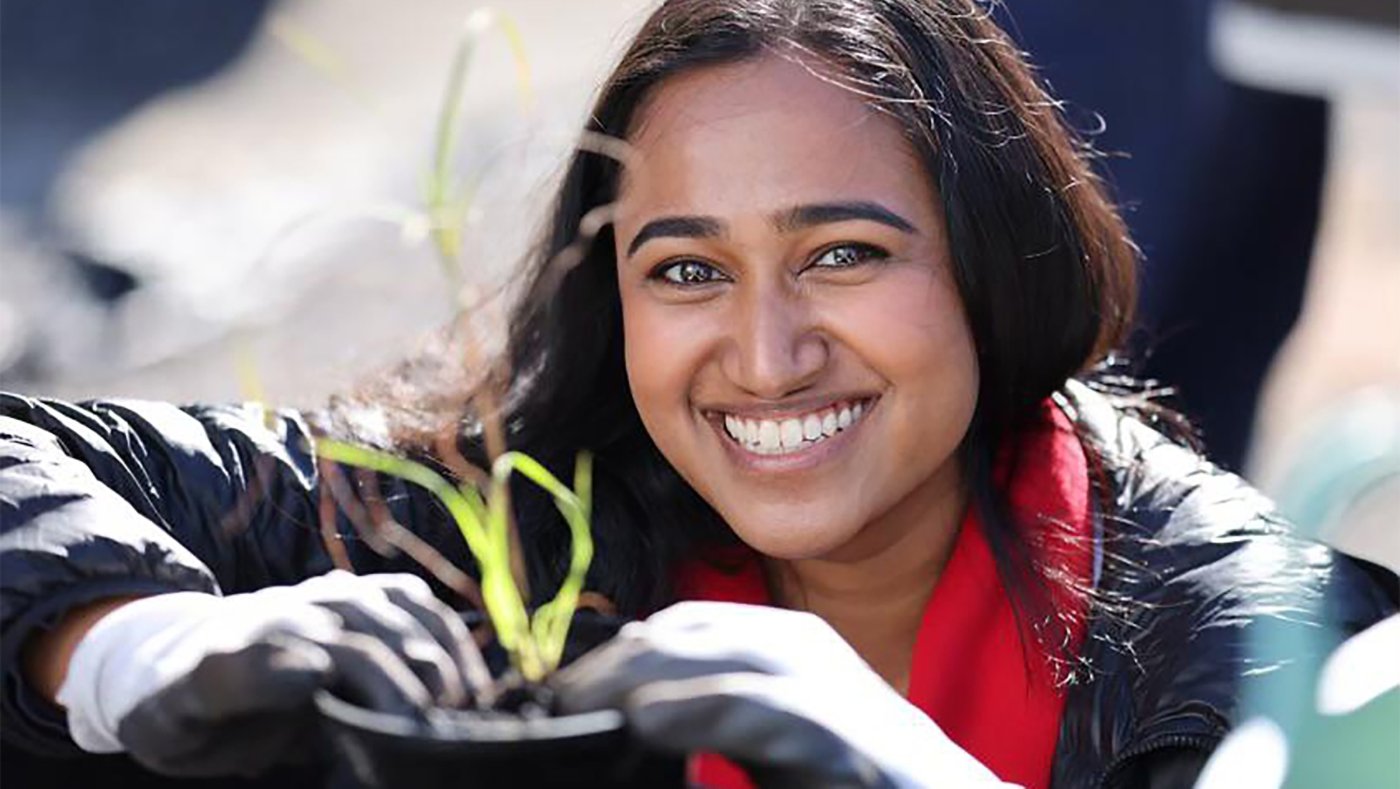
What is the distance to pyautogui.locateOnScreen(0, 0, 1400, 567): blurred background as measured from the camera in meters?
3.17

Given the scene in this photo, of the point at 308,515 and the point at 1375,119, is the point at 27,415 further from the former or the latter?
the point at 1375,119

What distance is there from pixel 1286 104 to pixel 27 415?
98.5 inches

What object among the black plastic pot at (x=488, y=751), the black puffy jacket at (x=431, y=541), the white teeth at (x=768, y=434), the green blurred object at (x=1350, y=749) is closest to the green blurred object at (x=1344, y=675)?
the green blurred object at (x=1350, y=749)

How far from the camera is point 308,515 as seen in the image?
184 centimetres

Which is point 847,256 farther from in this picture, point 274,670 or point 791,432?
point 274,670

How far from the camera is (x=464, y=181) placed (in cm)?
257

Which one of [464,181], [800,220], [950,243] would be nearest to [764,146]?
[800,220]

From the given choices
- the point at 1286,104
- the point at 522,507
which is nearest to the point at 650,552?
the point at 522,507

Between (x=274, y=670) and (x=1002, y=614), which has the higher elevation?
(x=274, y=670)

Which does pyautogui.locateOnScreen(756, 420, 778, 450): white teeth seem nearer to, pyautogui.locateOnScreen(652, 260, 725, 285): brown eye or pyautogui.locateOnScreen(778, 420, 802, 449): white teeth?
pyautogui.locateOnScreen(778, 420, 802, 449): white teeth

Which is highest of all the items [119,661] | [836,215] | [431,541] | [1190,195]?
[836,215]

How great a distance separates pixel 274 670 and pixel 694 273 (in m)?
0.73

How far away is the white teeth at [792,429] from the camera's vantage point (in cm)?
173

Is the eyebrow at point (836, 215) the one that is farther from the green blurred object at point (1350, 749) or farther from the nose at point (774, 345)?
the green blurred object at point (1350, 749)
